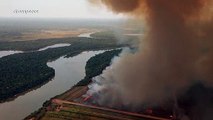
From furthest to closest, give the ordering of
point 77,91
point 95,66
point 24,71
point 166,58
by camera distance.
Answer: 1. point 95,66
2. point 24,71
3. point 77,91
4. point 166,58

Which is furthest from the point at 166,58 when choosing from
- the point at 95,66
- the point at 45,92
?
the point at 95,66

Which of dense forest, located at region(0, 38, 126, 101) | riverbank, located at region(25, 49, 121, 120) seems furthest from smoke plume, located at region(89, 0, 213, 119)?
dense forest, located at region(0, 38, 126, 101)

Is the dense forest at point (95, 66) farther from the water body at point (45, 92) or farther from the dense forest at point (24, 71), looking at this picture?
the dense forest at point (24, 71)

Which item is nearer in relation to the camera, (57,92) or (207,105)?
(207,105)

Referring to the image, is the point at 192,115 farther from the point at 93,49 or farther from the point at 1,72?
the point at 93,49

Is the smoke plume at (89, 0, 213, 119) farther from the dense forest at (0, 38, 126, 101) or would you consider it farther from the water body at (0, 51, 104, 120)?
the dense forest at (0, 38, 126, 101)

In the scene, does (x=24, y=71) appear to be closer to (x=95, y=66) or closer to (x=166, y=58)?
(x=95, y=66)

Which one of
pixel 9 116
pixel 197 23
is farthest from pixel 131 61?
pixel 9 116
